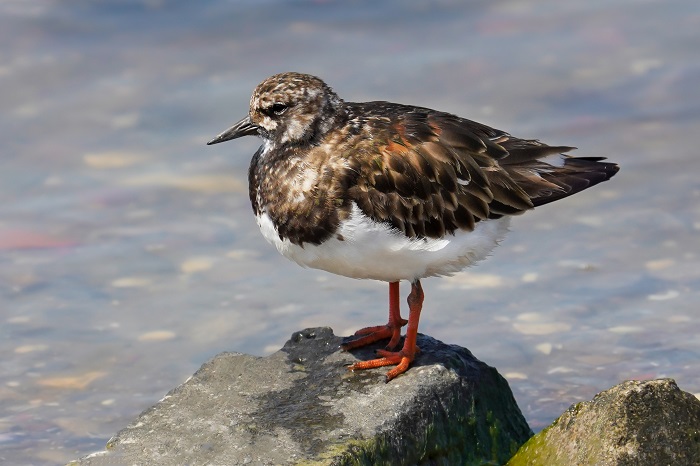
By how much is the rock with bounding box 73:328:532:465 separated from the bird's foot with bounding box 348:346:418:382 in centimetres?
5

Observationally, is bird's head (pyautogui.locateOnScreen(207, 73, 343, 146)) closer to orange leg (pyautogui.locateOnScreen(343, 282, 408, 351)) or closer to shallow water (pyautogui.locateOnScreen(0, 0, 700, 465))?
orange leg (pyautogui.locateOnScreen(343, 282, 408, 351))

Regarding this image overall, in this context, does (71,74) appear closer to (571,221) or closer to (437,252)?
(571,221)

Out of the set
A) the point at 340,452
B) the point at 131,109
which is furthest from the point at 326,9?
the point at 340,452

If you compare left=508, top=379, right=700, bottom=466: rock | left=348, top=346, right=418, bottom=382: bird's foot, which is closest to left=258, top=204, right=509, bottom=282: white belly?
left=348, top=346, right=418, bottom=382: bird's foot

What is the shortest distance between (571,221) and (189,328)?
3541 millimetres

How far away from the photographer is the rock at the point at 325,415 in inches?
244

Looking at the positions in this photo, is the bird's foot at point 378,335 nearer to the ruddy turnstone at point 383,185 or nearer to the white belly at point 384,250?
the ruddy turnstone at point 383,185

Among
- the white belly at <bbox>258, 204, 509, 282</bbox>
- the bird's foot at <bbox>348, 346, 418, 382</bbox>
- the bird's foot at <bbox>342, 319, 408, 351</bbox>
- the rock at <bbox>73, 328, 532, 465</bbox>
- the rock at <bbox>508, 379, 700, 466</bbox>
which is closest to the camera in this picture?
the rock at <bbox>508, 379, 700, 466</bbox>

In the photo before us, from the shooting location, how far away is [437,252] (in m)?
6.95

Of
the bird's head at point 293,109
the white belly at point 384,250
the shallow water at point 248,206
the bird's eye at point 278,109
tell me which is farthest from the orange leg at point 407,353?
the shallow water at point 248,206

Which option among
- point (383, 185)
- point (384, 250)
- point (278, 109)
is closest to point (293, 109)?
point (278, 109)

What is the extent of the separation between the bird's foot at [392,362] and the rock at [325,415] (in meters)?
0.05

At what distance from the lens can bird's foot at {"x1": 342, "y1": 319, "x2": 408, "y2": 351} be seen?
7434 millimetres

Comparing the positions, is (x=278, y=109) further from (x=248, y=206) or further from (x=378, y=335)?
(x=248, y=206)
